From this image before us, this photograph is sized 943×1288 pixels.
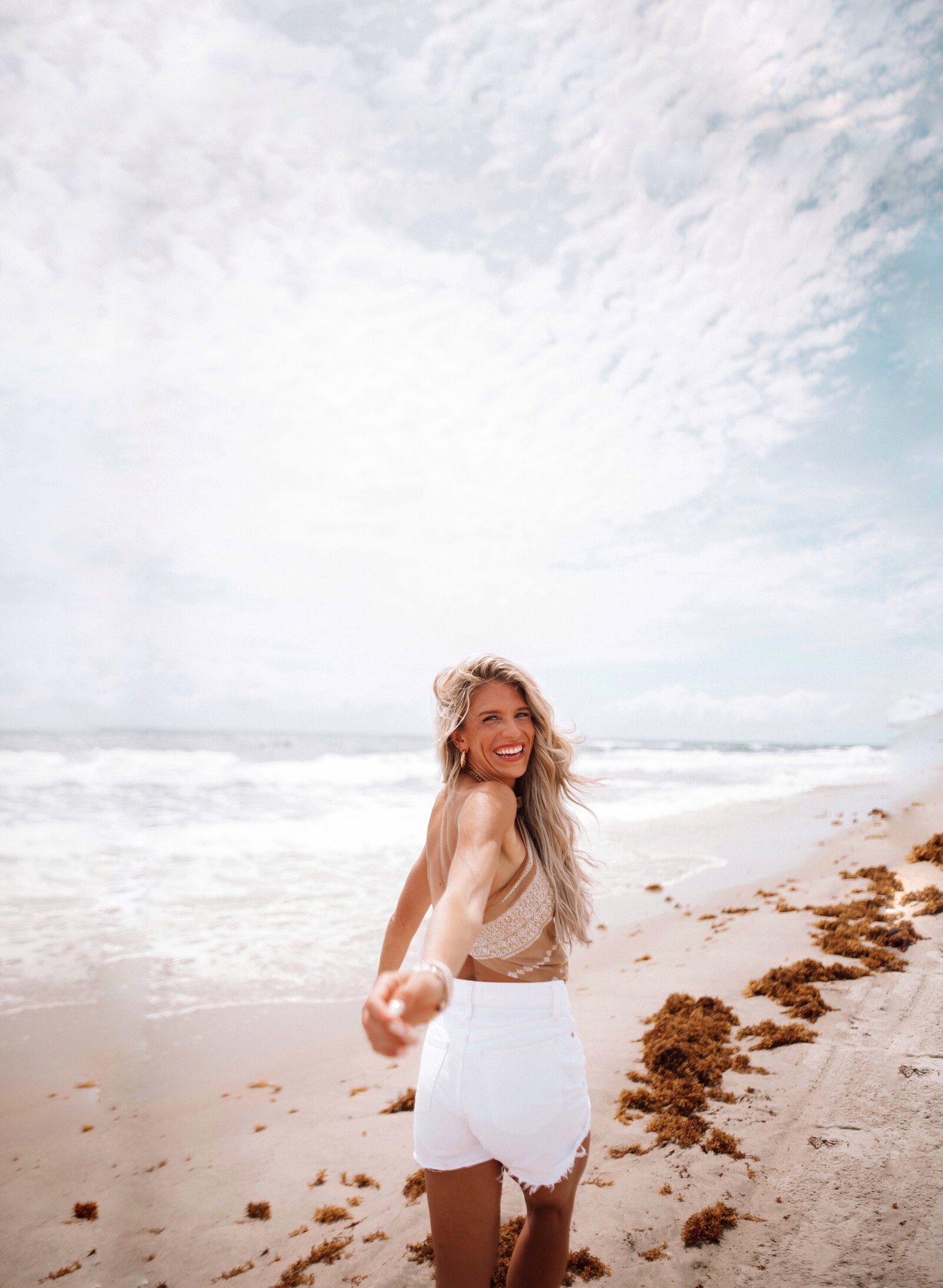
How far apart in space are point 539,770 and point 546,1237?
1359 millimetres

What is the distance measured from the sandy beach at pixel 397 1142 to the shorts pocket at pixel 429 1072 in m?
1.57

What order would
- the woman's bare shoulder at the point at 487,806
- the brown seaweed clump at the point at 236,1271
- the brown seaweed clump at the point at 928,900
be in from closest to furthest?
the woman's bare shoulder at the point at 487,806
the brown seaweed clump at the point at 236,1271
the brown seaweed clump at the point at 928,900

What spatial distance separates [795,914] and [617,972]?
2081 mm

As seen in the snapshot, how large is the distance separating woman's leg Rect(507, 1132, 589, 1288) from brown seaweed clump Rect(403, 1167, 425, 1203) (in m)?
1.49

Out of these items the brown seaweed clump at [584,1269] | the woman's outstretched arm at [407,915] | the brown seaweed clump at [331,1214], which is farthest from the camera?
the brown seaweed clump at [331,1214]

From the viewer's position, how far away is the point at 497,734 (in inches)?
84.4

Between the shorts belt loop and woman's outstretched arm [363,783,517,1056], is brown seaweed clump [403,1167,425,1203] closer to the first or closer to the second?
the shorts belt loop

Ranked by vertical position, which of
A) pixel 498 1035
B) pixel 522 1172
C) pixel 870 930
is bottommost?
pixel 870 930

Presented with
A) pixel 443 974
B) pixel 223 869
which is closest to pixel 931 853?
pixel 443 974

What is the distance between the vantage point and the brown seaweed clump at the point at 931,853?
7020 mm

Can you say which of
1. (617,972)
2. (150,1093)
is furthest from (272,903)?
(617,972)

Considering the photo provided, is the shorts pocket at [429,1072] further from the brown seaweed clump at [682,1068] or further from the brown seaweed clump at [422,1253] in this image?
the brown seaweed clump at [682,1068]

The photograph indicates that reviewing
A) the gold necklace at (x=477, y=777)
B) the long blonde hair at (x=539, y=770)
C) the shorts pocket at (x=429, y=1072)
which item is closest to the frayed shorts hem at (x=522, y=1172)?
the shorts pocket at (x=429, y=1072)

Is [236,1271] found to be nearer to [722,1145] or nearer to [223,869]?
[722,1145]
